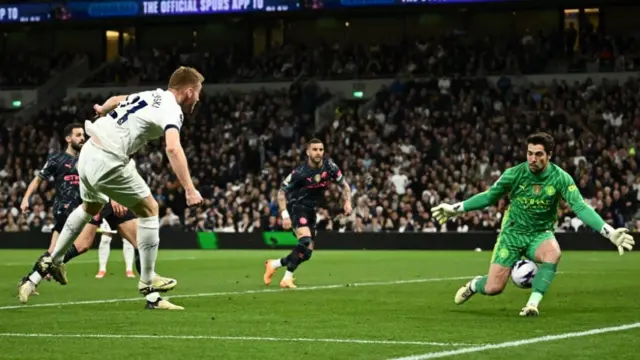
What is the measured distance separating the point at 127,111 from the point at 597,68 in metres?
30.6

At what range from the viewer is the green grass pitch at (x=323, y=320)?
8953 mm

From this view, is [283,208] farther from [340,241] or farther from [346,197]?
[340,241]

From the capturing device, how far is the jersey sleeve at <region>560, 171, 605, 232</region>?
11758 millimetres

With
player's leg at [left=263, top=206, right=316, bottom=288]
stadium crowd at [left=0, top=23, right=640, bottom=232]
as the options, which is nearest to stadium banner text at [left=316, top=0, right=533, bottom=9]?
stadium crowd at [left=0, top=23, right=640, bottom=232]

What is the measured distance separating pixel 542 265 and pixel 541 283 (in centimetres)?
26

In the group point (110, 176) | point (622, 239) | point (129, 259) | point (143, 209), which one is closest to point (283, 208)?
point (129, 259)

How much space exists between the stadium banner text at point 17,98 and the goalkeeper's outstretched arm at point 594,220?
3843 cm

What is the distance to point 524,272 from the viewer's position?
1237cm

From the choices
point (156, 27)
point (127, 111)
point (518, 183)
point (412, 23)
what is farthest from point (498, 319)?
point (156, 27)

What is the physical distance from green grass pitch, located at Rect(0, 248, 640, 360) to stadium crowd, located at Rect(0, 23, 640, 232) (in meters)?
14.0

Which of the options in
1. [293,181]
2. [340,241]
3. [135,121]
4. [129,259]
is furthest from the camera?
[340,241]

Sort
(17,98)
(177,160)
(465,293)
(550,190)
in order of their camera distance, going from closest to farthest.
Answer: (177,160), (550,190), (465,293), (17,98)

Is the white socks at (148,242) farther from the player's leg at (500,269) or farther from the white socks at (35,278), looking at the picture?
the player's leg at (500,269)

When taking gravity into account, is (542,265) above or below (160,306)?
above
